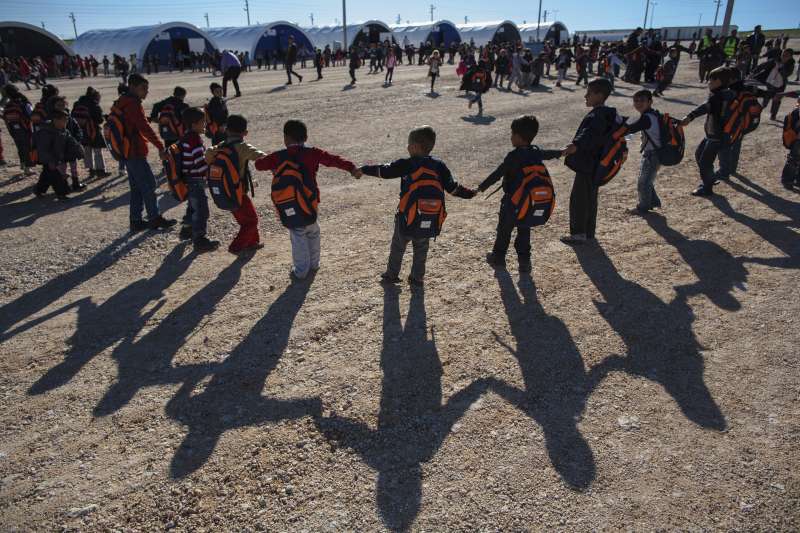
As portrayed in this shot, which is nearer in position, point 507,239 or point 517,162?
point 517,162

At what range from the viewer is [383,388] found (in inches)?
148

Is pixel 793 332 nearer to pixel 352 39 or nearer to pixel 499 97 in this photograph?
pixel 499 97

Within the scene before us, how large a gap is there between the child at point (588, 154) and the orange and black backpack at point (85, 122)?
29.4 ft

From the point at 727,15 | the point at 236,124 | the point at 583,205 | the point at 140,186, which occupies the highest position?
the point at 727,15

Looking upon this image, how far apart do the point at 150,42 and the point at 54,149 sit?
41044mm

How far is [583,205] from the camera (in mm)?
6031

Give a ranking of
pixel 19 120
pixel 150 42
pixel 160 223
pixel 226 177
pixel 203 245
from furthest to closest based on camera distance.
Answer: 1. pixel 150 42
2. pixel 19 120
3. pixel 160 223
4. pixel 203 245
5. pixel 226 177

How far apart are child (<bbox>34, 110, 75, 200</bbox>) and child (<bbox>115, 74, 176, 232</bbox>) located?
8.09ft

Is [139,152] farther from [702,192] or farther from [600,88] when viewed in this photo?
[702,192]

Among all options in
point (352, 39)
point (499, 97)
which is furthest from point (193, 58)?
point (499, 97)

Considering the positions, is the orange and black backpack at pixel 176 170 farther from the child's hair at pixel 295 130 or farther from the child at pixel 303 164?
the child's hair at pixel 295 130

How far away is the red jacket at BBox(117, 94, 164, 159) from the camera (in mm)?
6180

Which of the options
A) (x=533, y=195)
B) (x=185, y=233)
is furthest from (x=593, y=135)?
(x=185, y=233)

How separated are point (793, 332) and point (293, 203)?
487cm
